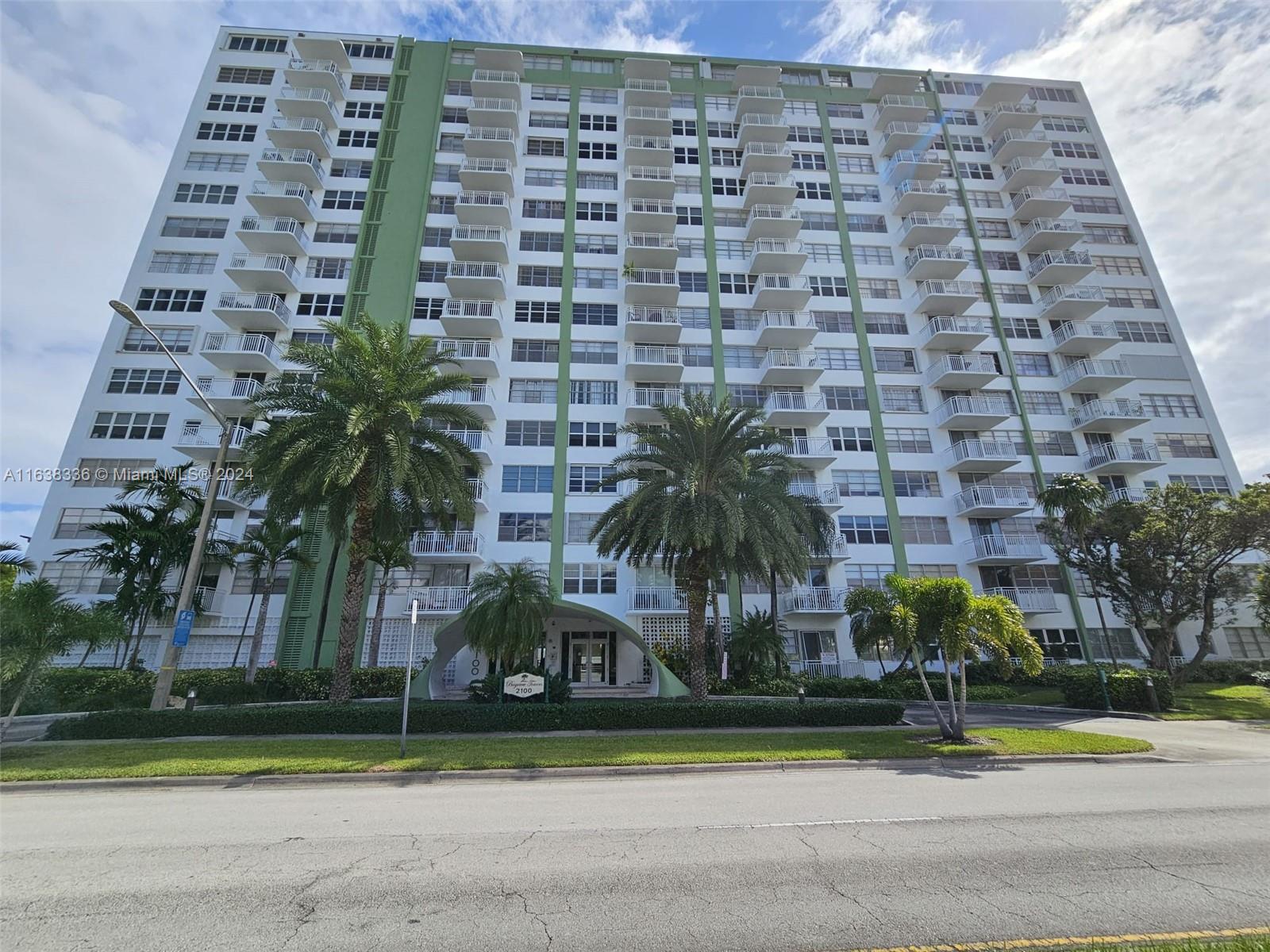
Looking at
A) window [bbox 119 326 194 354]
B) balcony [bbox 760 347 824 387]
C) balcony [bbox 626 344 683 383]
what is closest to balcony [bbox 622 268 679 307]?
balcony [bbox 626 344 683 383]

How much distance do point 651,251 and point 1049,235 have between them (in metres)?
29.5

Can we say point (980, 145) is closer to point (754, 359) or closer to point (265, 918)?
point (754, 359)

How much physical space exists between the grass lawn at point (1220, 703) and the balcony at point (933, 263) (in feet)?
92.2

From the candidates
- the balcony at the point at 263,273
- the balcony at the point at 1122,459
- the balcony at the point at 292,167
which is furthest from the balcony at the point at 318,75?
the balcony at the point at 1122,459

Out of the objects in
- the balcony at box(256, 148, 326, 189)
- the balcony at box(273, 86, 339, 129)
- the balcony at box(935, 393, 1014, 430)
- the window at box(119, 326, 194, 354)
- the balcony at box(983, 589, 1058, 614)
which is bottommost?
the balcony at box(983, 589, 1058, 614)

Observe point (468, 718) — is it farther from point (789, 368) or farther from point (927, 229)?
point (927, 229)

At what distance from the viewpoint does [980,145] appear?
4584 cm

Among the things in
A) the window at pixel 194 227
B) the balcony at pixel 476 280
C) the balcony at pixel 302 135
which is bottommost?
the balcony at pixel 476 280

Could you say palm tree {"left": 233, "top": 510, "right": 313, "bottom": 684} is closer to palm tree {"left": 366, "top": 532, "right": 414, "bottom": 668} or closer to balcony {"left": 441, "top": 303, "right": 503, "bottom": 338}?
palm tree {"left": 366, "top": 532, "right": 414, "bottom": 668}

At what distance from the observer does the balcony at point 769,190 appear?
40.5 meters

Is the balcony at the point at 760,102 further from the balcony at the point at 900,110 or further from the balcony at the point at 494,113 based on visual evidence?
the balcony at the point at 494,113

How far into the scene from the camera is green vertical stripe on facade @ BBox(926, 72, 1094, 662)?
3400 cm

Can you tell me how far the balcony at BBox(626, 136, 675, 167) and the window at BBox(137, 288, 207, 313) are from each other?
3009cm

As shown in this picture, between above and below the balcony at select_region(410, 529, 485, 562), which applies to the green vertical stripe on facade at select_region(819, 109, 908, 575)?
above
